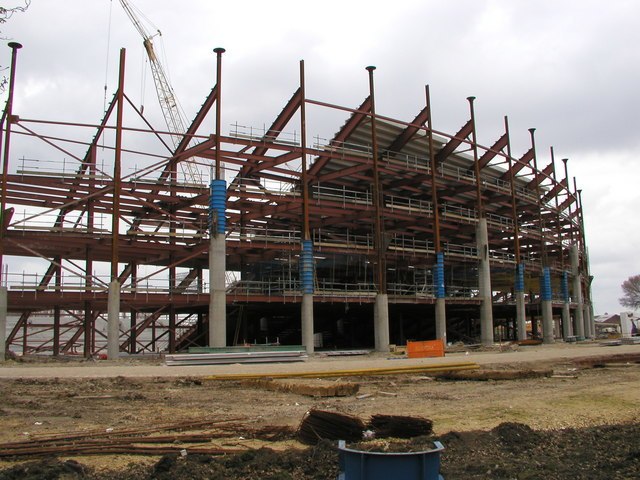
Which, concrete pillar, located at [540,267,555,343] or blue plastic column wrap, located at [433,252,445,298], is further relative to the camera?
concrete pillar, located at [540,267,555,343]

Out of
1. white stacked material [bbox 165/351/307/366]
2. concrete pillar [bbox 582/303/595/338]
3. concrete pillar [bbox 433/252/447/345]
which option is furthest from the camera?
concrete pillar [bbox 582/303/595/338]

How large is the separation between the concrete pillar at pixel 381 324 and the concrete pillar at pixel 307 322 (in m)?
4.69

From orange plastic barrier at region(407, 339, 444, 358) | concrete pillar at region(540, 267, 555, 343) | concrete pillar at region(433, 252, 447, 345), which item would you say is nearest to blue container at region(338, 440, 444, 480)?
orange plastic barrier at region(407, 339, 444, 358)

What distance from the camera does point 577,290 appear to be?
6069cm

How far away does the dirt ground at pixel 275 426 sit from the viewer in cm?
678

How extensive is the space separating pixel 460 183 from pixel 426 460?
41.0 metres

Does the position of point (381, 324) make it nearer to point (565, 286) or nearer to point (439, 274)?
point (439, 274)

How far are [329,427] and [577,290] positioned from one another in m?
58.5

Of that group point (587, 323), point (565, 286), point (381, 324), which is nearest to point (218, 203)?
point (381, 324)

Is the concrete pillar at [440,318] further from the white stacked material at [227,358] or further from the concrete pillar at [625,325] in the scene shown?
the white stacked material at [227,358]

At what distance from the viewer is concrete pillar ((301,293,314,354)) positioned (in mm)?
32719

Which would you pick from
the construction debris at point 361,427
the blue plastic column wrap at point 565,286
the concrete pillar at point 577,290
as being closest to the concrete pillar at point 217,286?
the construction debris at point 361,427

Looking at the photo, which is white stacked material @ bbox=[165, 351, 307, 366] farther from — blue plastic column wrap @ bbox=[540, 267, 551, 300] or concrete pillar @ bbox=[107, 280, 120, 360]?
blue plastic column wrap @ bbox=[540, 267, 551, 300]

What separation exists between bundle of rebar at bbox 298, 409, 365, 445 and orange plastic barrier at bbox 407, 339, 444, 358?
18093mm
